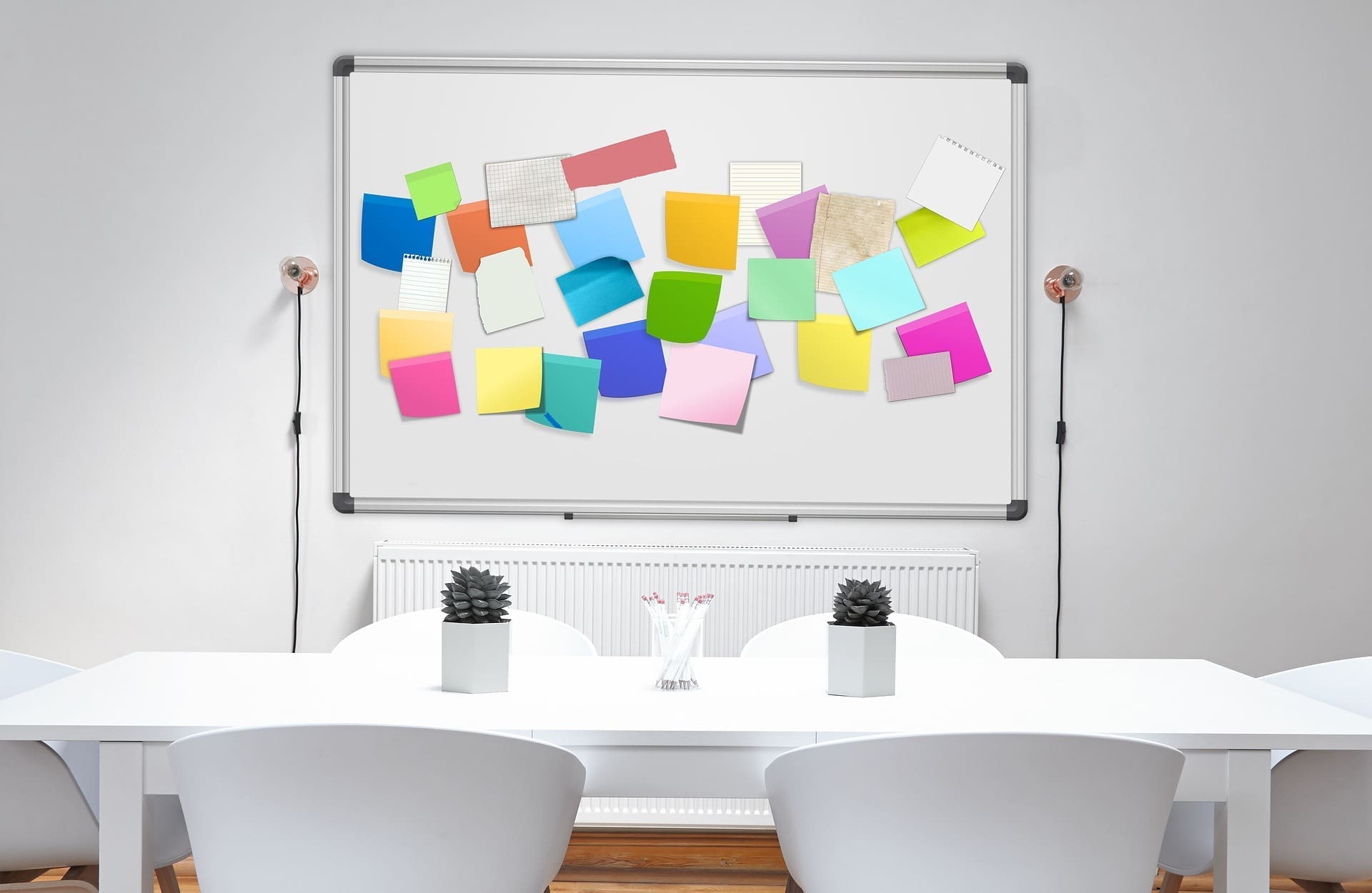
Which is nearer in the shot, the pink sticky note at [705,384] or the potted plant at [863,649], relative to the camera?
the potted plant at [863,649]

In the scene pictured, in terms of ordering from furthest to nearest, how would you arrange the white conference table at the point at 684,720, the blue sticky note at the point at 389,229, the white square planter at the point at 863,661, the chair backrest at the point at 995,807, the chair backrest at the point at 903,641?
the blue sticky note at the point at 389,229
the chair backrest at the point at 903,641
the white square planter at the point at 863,661
the white conference table at the point at 684,720
the chair backrest at the point at 995,807

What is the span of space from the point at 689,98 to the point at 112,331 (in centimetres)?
171

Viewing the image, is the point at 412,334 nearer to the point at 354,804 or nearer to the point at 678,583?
the point at 678,583

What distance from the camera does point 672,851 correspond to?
2.63m

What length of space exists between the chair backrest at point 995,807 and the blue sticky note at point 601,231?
187 centimetres

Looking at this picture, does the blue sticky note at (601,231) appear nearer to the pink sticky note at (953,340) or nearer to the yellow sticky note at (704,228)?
the yellow sticky note at (704,228)

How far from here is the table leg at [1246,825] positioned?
4.23 ft

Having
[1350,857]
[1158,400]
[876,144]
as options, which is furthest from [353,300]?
[1350,857]

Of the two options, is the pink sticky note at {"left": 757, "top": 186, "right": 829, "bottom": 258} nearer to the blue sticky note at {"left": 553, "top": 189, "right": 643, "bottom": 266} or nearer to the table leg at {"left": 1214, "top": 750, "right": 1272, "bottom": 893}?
the blue sticky note at {"left": 553, "top": 189, "right": 643, "bottom": 266}

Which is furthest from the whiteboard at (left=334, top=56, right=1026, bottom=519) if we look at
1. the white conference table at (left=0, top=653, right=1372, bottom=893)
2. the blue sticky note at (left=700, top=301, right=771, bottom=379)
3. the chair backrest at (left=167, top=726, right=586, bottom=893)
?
the chair backrest at (left=167, top=726, right=586, bottom=893)

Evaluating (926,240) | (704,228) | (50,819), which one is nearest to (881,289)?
(926,240)

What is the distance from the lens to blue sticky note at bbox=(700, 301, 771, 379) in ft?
9.04

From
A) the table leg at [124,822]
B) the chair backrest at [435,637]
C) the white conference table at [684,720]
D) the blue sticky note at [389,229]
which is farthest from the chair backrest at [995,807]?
the blue sticky note at [389,229]

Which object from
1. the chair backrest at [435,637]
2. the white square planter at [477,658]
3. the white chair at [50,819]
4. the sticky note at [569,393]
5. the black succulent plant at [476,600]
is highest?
the sticky note at [569,393]
